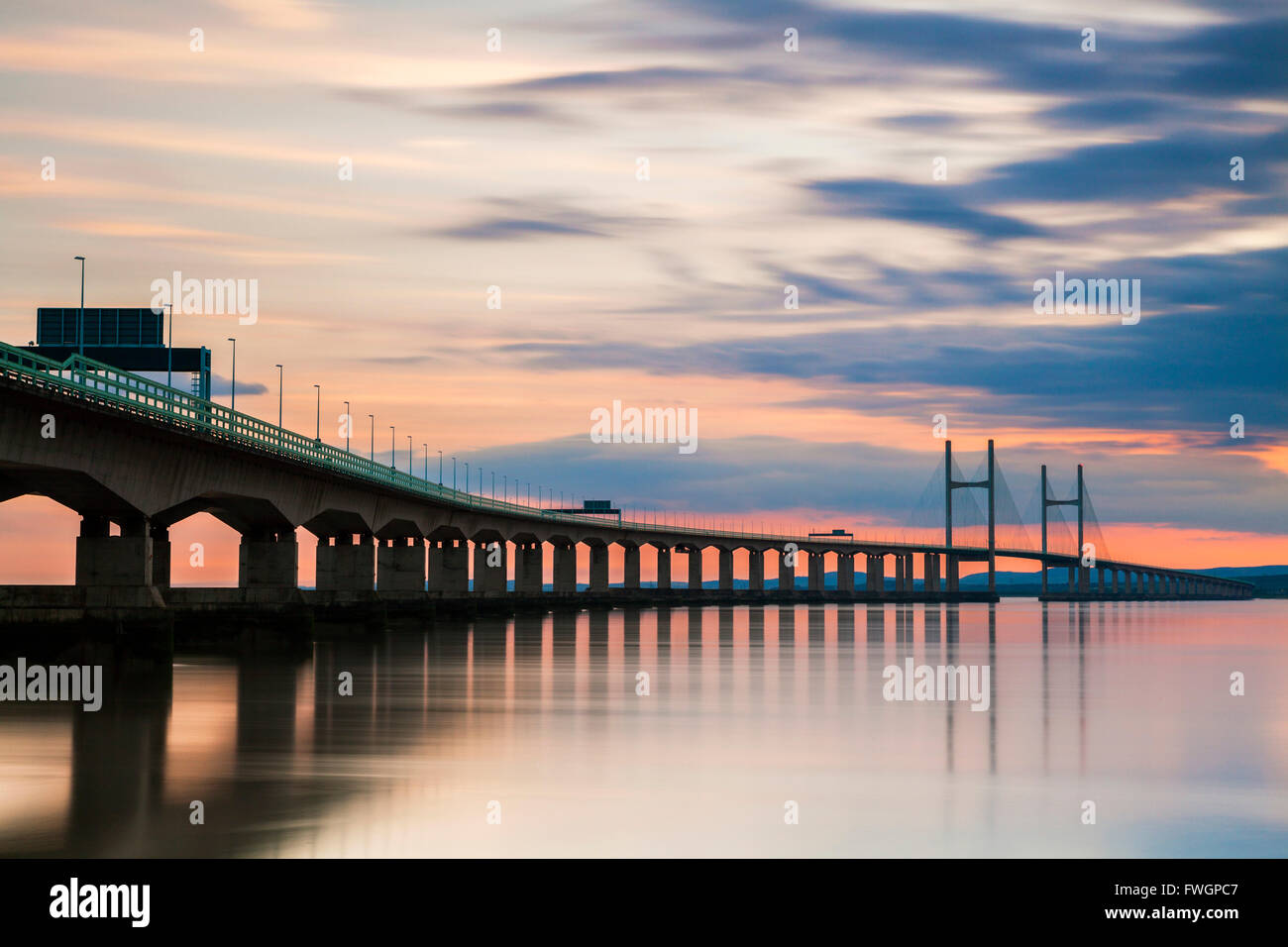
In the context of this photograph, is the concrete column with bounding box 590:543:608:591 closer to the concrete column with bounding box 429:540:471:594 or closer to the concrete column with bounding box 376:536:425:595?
the concrete column with bounding box 429:540:471:594

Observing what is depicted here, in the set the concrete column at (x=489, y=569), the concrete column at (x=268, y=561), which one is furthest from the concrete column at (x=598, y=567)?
the concrete column at (x=268, y=561)

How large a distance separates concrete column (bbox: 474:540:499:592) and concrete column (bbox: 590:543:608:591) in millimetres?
43464

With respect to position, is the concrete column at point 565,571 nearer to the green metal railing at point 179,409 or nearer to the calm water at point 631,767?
the green metal railing at point 179,409

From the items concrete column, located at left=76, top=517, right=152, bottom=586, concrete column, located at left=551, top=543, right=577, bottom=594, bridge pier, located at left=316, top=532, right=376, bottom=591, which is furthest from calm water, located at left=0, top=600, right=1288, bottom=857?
concrete column, located at left=551, top=543, right=577, bottom=594

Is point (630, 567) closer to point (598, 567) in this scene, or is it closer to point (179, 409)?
point (598, 567)

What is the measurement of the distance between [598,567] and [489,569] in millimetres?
46331

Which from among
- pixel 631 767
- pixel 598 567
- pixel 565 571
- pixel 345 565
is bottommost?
pixel 631 767

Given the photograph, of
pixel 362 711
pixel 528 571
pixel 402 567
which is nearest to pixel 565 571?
pixel 528 571

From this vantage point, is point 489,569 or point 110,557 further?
point 489,569

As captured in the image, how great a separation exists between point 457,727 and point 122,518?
88.7ft

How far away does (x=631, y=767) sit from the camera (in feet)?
86.7

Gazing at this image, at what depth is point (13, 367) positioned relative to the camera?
42625mm

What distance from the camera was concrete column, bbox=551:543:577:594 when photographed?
→ 17100 cm
